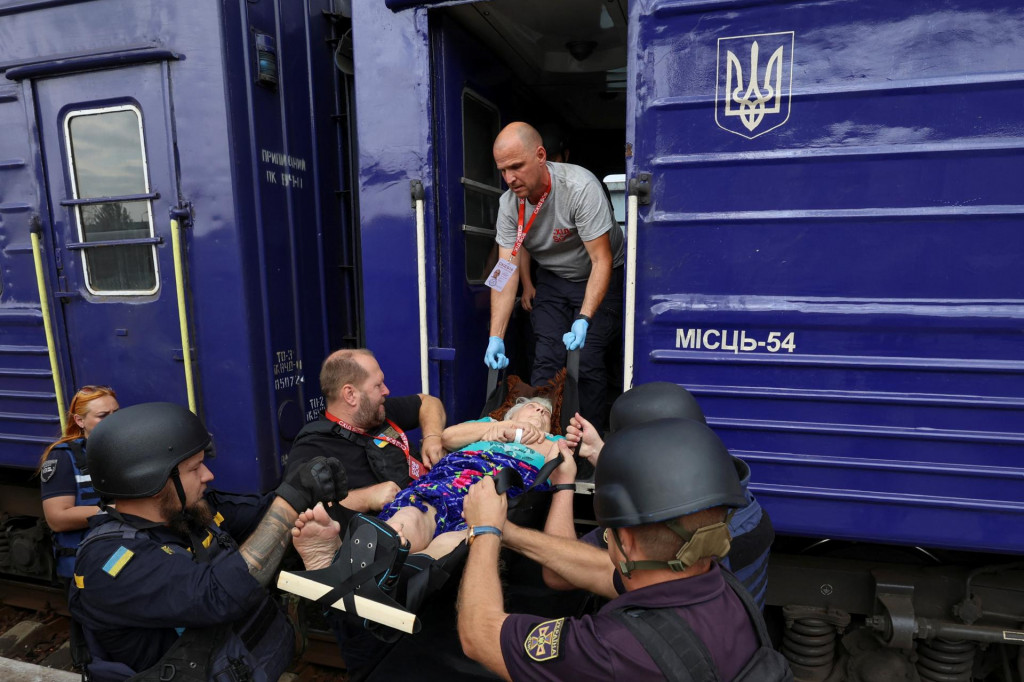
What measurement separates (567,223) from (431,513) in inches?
67.0

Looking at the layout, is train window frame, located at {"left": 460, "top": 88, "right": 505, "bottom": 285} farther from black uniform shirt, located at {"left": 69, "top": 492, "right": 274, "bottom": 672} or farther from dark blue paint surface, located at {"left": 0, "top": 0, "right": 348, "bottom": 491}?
black uniform shirt, located at {"left": 69, "top": 492, "right": 274, "bottom": 672}

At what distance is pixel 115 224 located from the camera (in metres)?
3.26

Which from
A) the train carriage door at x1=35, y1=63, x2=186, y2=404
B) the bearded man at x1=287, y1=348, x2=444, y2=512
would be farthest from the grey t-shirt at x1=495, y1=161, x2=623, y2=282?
the train carriage door at x1=35, y1=63, x2=186, y2=404

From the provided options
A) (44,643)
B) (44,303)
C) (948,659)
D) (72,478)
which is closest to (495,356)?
(72,478)

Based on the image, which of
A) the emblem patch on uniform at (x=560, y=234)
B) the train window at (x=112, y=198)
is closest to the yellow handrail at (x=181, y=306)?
the train window at (x=112, y=198)

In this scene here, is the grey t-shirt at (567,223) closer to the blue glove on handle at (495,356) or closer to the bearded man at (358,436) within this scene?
the blue glove on handle at (495,356)

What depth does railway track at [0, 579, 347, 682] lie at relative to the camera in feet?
9.70

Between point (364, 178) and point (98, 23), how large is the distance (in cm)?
166

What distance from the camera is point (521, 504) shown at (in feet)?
7.24

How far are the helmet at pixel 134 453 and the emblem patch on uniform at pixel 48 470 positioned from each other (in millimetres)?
1522

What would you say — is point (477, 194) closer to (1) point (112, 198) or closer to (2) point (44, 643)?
(1) point (112, 198)

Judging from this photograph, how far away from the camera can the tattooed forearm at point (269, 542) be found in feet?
5.69

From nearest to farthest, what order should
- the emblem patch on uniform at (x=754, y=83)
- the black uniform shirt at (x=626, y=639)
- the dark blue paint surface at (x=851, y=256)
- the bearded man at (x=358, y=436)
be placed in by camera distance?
the black uniform shirt at (x=626, y=639)
the dark blue paint surface at (x=851, y=256)
the emblem patch on uniform at (x=754, y=83)
the bearded man at (x=358, y=436)

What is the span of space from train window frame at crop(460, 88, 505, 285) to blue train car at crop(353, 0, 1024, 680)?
41 cm
